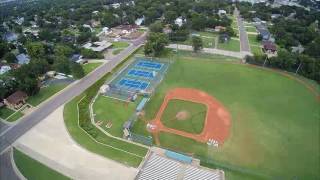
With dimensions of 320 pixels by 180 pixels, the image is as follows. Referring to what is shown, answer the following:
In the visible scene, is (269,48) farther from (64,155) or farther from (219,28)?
(64,155)

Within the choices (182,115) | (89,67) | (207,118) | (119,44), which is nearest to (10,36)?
(119,44)

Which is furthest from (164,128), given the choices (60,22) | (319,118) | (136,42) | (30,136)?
(60,22)

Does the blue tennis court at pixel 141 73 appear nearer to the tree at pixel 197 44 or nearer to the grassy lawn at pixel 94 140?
the grassy lawn at pixel 94 140

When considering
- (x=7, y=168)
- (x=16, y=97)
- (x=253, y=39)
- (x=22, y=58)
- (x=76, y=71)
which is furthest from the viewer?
(x=253, y=39)

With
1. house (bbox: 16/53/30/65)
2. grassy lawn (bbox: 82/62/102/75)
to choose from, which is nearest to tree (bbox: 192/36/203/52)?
grassy lawn (bbox: 82/62/102/75)

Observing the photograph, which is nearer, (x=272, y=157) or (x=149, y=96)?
(x=272, y=157)

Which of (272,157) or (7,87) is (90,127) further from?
(272,157)

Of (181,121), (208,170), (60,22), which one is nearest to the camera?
(208,170)
